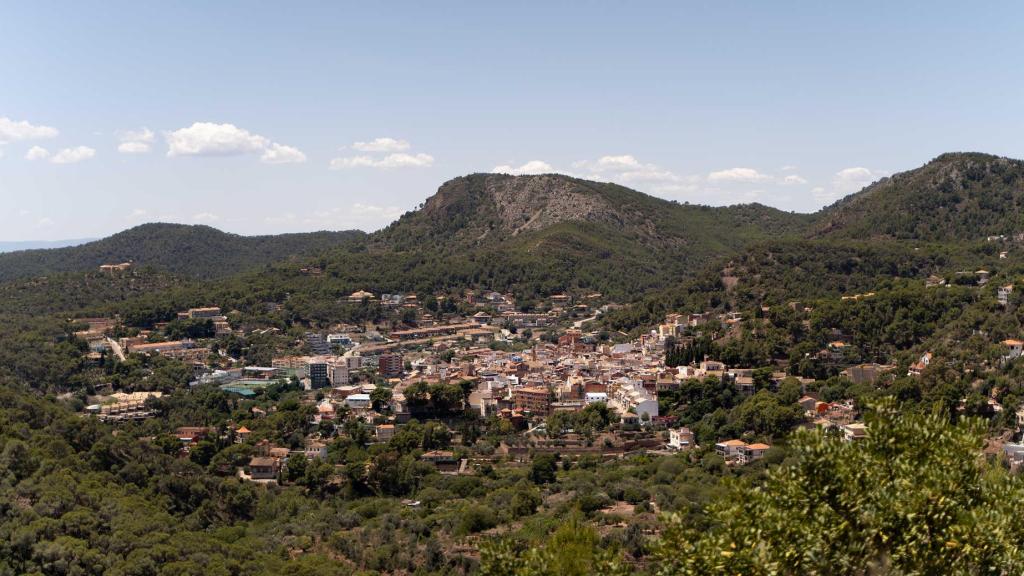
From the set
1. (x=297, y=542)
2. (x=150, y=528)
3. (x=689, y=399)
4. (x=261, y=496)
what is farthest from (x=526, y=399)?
(x=150, y=528)

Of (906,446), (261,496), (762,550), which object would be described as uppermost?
(906,446)

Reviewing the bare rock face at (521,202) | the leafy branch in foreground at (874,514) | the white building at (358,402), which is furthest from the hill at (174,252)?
the leafy branch in foreground at (874,514)

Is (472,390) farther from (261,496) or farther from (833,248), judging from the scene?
(833,248)

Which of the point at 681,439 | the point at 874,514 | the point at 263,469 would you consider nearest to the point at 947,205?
the point at 681,439

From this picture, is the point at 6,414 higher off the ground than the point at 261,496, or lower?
higher

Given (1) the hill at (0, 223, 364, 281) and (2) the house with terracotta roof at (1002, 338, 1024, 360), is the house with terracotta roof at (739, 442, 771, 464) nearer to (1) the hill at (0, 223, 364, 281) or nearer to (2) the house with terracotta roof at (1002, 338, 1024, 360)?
(2) the house with terracotta roof at (1002, 338, 1024, 360)

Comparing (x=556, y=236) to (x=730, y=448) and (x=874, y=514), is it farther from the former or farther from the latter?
(x=874, y=514)
